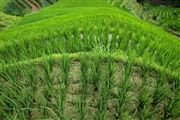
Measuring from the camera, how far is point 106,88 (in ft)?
14.0

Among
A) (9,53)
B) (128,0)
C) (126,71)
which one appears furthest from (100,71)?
(128,0)

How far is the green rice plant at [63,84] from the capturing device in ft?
12.9

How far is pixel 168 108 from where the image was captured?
4168 mm

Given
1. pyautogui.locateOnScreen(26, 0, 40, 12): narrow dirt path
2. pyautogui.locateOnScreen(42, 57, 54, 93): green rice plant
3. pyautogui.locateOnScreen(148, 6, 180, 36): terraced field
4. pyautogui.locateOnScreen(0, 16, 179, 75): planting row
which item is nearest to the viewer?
pyautogui.locateOnScreen(42, 57, 54, 93): green rice plant

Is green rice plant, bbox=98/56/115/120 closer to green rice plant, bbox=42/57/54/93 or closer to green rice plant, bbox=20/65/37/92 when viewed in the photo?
green rice plant, bbox=42/57/54/93

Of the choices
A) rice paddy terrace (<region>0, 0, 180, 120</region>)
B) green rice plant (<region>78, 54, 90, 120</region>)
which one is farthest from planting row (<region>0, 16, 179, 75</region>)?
green rice plant (<region>78, 54, 90, 120</region>)

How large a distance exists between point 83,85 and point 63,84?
227 mm

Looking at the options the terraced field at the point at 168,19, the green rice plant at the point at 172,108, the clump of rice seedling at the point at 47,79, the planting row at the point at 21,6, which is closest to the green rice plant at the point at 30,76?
the clump of rice seedling at the point at 47,79

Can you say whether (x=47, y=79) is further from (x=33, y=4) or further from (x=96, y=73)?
(x=33, y=4)

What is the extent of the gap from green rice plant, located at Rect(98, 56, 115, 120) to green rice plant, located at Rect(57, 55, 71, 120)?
15.0 inches

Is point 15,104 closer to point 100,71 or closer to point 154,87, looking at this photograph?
point 100,71

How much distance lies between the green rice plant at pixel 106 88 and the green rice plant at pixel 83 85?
0.16 meters

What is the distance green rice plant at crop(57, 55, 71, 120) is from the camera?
3930 mm

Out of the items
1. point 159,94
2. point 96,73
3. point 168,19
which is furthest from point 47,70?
point 168,19
